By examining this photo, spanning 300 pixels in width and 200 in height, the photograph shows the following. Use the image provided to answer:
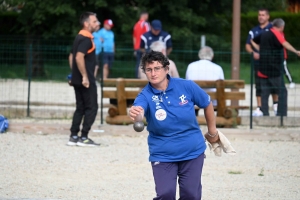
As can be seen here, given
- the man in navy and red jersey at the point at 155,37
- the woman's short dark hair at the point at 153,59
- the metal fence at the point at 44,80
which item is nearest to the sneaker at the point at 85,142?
the metal fence at the point at 44,80

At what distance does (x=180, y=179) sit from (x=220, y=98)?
620 cm

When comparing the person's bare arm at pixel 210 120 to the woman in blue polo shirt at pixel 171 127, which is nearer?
the woman in blue polo shirt at pixel 171 127

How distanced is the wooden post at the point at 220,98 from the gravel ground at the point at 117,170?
759 millimetres

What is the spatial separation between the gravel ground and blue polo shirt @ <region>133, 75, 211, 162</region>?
180cm

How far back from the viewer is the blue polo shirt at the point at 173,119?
5340 mm

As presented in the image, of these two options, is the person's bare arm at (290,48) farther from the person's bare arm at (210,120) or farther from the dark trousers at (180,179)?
the dark trousers at (180,179)

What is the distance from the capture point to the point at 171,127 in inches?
211

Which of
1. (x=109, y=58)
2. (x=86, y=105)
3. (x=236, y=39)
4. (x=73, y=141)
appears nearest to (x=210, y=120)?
(x=86, y=105)

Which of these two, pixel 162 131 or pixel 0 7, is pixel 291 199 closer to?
pixel 162 131

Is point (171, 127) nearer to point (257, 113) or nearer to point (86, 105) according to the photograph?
point (86, 105)

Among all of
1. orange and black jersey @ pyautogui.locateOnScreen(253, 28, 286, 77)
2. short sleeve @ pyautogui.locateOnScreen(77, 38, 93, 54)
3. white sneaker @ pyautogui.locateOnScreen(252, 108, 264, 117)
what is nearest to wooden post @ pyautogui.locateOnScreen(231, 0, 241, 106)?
orange and black jersey @ pyautogui.locateOnScreen(253, 28, 286, 77)

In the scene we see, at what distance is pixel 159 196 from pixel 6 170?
3.62 m

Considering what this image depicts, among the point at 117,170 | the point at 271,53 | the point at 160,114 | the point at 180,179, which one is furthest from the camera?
the point at 271,53

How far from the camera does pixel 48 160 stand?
923 centimetres
